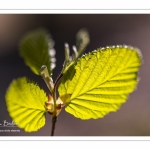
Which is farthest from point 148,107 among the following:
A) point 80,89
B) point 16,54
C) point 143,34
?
point 80,89

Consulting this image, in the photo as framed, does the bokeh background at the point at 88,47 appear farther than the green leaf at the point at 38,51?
Yes

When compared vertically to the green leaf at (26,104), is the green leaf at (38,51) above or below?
above

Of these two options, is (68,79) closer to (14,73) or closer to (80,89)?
(80,89)

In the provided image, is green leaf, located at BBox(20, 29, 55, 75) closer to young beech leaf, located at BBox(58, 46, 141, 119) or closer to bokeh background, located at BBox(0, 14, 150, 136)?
young beech leaf, located at BBox(58, 46, 141, 119)

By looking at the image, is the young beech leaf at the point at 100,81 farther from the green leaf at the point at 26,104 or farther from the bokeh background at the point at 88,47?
the bokeh background at the point at 88,47

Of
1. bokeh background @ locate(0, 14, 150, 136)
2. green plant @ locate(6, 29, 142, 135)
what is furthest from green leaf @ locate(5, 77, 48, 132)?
bokeh background @ locate(0, 14, 150, 136)

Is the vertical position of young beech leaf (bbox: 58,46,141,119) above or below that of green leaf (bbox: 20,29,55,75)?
below

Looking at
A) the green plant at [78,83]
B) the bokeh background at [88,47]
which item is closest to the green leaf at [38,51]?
the green plant at [78,83]
